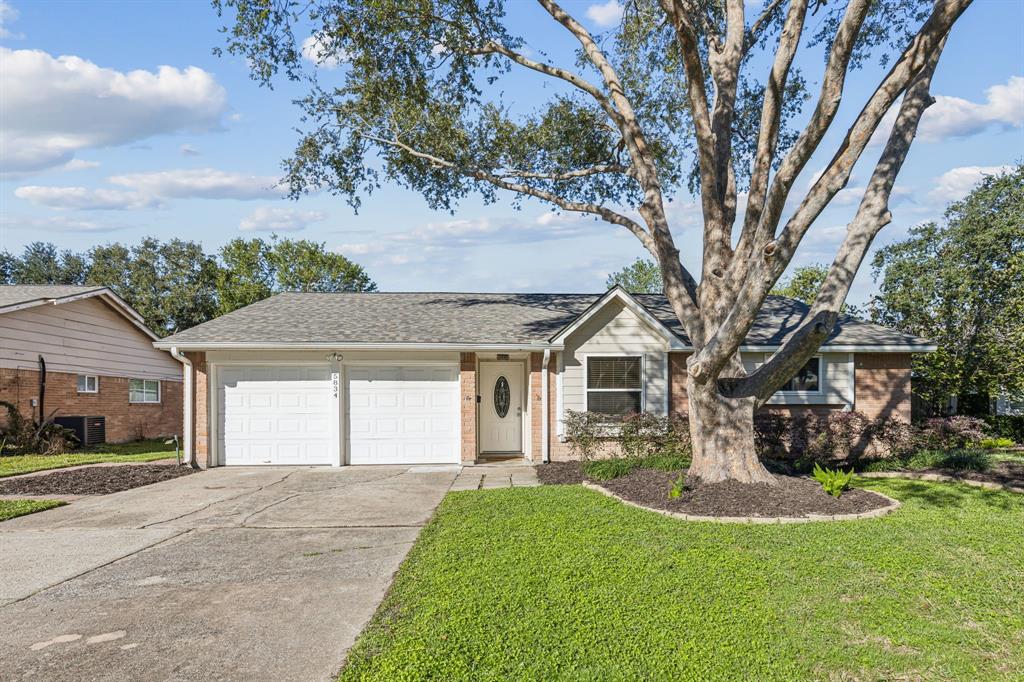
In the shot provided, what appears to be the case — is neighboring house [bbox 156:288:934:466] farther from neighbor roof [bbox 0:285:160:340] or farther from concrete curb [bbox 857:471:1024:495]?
neighbor roof [bbox 0:285:160:340]

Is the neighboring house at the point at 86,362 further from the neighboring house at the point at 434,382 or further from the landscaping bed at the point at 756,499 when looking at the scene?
the landscaping bed at the point at 756,499

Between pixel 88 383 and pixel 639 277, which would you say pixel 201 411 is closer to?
pixel 88 383

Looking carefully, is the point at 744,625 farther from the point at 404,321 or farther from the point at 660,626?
the point at 404,321

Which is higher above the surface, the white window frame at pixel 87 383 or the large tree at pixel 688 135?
the large tree at pixel 688 135

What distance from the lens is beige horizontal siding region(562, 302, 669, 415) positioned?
47.4ft

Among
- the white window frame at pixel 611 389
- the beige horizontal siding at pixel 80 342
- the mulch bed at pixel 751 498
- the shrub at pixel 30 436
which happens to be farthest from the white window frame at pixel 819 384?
the shrub at pixel 30 436

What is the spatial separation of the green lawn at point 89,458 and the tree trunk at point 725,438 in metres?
13.1

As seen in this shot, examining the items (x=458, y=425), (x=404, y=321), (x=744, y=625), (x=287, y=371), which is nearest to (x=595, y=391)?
(x=458, y=425)

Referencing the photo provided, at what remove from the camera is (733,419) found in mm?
9594

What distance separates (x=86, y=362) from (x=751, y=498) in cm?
1966

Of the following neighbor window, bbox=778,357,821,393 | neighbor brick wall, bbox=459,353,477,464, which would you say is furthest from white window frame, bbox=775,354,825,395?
neighbor brick wall, bbox=459,353,477,464

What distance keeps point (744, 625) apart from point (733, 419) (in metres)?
5.05

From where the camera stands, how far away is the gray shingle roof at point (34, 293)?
18172mm

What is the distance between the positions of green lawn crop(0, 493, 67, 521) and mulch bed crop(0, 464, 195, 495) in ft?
3.09
